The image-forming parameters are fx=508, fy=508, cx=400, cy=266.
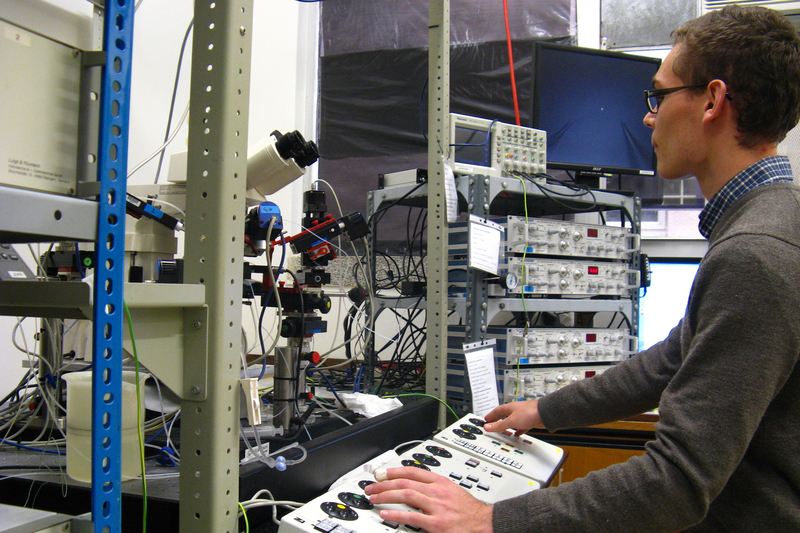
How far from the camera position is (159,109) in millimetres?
2057

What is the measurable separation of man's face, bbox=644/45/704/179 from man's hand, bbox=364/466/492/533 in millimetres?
676

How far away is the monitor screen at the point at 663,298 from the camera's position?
1.96 meters

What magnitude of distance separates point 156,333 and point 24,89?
1.00 ft

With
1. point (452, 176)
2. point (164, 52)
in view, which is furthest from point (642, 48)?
point (164, 52)

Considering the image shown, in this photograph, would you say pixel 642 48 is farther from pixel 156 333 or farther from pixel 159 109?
pixel 156 333

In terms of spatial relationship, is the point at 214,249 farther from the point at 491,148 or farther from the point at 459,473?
the point at 491,148

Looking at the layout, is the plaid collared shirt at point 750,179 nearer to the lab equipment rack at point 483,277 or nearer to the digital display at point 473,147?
the lab equipment rack at point 483,277

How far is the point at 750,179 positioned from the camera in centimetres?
80

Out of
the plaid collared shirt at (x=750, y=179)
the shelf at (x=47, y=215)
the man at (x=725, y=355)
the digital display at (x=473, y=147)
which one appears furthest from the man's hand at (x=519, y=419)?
the shelf at (x=47, y=215)

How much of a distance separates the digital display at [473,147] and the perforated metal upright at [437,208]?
135 mm

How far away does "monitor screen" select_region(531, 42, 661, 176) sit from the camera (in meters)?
1.88

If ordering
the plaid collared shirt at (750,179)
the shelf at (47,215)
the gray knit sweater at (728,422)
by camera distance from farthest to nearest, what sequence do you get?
the plaid collared shirt at (750,179) → the gray knit sweater at (728,422) → the shelf at (47,215)

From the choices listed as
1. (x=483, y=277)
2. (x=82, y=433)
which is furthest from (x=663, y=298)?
(x=82, y=433)

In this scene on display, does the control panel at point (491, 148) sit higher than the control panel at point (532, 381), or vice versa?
the control panel at point (491, 148)
